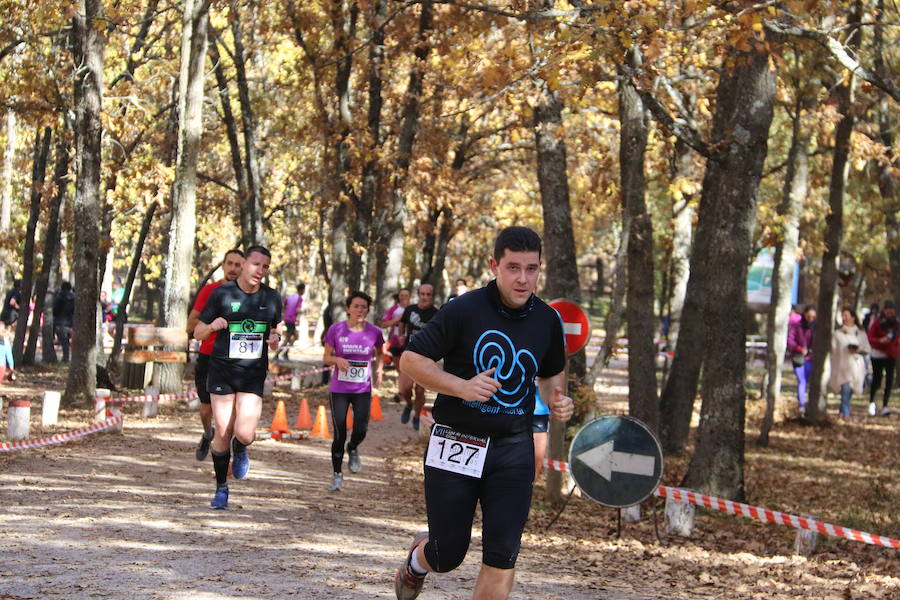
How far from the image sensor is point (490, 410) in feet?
18.6

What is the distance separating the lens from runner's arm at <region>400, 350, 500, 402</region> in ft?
17.7

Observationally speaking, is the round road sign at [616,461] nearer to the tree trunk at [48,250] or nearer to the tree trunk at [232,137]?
the tree trunk at [232,137]

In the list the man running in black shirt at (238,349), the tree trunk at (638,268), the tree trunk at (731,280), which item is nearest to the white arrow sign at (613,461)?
the tree trunk at (731,280)

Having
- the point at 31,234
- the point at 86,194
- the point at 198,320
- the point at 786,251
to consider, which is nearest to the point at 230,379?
the point at 198,320

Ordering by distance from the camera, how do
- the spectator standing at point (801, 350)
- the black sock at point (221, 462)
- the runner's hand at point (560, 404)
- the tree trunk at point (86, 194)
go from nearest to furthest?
1. the runner's hand at point (560, 404)
2. the black sock at point (221, 462)
3. the tree trunk at point (86, 194)
4. the spectator standing at point (801, 350)

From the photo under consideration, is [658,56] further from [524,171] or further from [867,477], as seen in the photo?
[524,171]

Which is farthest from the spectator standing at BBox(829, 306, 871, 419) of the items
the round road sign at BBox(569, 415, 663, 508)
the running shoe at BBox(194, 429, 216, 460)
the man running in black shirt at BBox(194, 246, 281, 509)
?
the man running in black shirt at BBox(194, 246, 281, 509)

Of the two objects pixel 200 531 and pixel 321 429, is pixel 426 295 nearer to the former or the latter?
pixel 321 429

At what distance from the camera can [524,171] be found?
3766 centimetres

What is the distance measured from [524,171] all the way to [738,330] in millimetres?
25923

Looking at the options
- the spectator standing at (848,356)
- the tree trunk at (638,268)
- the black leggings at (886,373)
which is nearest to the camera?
the tree trunk at (638,268)

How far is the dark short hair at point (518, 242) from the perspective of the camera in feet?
18.6

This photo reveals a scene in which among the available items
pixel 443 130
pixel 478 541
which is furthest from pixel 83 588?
pixel 443 130

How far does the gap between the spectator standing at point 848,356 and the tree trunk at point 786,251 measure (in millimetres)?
3475
